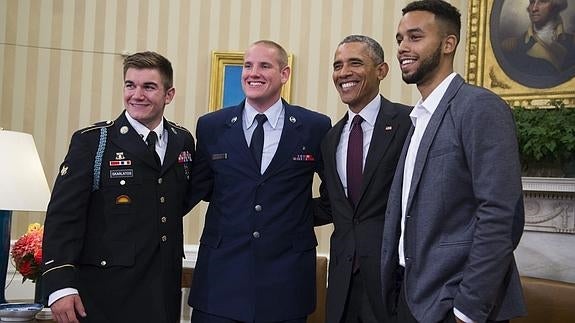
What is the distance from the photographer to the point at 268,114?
2689 millimetres

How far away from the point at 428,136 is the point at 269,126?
82 cm

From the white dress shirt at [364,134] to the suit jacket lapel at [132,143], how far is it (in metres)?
0.67

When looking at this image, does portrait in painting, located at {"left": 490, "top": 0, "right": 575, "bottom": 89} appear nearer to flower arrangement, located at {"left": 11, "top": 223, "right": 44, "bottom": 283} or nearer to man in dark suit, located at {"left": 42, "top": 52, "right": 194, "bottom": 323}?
man in dark suit, located at {"left": 42, "top": 52, "right": 194, "bottom": 323}

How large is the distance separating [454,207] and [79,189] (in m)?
1.24

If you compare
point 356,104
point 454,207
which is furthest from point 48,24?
point 454,207

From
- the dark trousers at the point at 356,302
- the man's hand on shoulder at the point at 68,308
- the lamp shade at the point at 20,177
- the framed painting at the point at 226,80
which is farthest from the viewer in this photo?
the framed painting at the point at 226,80

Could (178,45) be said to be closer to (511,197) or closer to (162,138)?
(162,138)

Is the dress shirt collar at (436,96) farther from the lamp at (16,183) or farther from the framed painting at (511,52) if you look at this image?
the framed painting at (511,52)

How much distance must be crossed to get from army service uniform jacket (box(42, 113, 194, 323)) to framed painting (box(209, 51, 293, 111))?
2080 millimetres

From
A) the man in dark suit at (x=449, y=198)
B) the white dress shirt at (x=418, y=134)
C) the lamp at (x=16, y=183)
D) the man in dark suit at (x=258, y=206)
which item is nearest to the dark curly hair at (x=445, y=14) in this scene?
the man in dark suit at (x=449, y=198)

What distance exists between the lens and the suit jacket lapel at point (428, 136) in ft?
6.57

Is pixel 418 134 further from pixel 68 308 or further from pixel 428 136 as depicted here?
pixel 68 308

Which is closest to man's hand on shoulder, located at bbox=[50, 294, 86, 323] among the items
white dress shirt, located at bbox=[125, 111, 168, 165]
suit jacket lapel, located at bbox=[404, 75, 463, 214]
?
→ white dress shirt, located at bbox=[125, 111, 168, 165]

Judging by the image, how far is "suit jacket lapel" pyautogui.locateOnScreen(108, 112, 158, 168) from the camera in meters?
2.48
